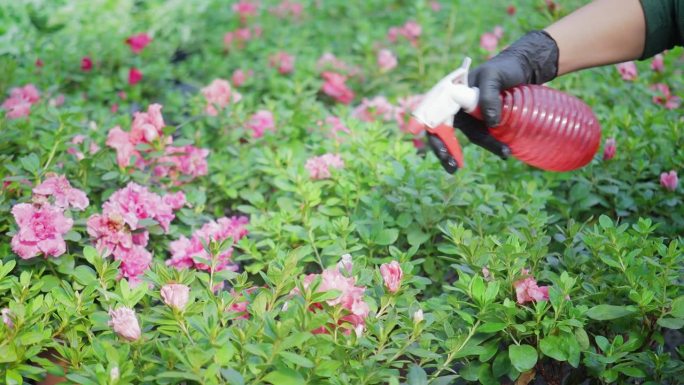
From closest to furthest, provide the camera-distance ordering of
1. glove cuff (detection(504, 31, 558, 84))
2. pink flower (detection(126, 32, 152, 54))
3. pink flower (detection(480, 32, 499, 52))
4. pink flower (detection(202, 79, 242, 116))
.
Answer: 1. glove cuff (detection(504, 31, 558, 84))
2. pink flower (detection(202, 79, 242, 116))
3. pink flower (detection(480, 32, 499, 52))
4. pink flower (detection(126, 32, 152, 54))

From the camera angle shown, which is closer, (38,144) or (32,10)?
(38,144)

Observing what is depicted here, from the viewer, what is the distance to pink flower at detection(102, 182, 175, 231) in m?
2.03

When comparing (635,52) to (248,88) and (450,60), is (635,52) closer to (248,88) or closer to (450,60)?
(450,60)

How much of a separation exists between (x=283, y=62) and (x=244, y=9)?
1004 millimetres

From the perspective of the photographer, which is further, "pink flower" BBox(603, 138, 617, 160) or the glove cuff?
"pink flower" BBox(603, 138, 617, 160)

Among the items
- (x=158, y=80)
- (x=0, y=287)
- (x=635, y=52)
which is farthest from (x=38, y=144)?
(x=635, y=52)

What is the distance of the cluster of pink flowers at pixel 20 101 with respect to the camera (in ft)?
8.89

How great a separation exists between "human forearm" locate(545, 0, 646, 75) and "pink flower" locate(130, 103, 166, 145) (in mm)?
1190

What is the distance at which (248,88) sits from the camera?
3625 mm

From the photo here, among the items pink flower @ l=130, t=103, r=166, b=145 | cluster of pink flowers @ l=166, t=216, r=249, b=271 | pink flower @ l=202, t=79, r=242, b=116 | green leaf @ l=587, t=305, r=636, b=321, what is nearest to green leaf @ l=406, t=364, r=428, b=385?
green leaf @ l=587, t=305, r=636, b=321

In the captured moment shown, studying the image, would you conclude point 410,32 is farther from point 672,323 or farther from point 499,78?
point 672,323

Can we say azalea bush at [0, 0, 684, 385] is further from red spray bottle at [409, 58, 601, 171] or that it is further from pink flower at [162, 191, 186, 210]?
red spray bottle at [409, 58, 601, 171]

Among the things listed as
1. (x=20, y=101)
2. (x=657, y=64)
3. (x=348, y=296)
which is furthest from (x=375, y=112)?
(x=348, y=296)

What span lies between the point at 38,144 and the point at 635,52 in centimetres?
174
